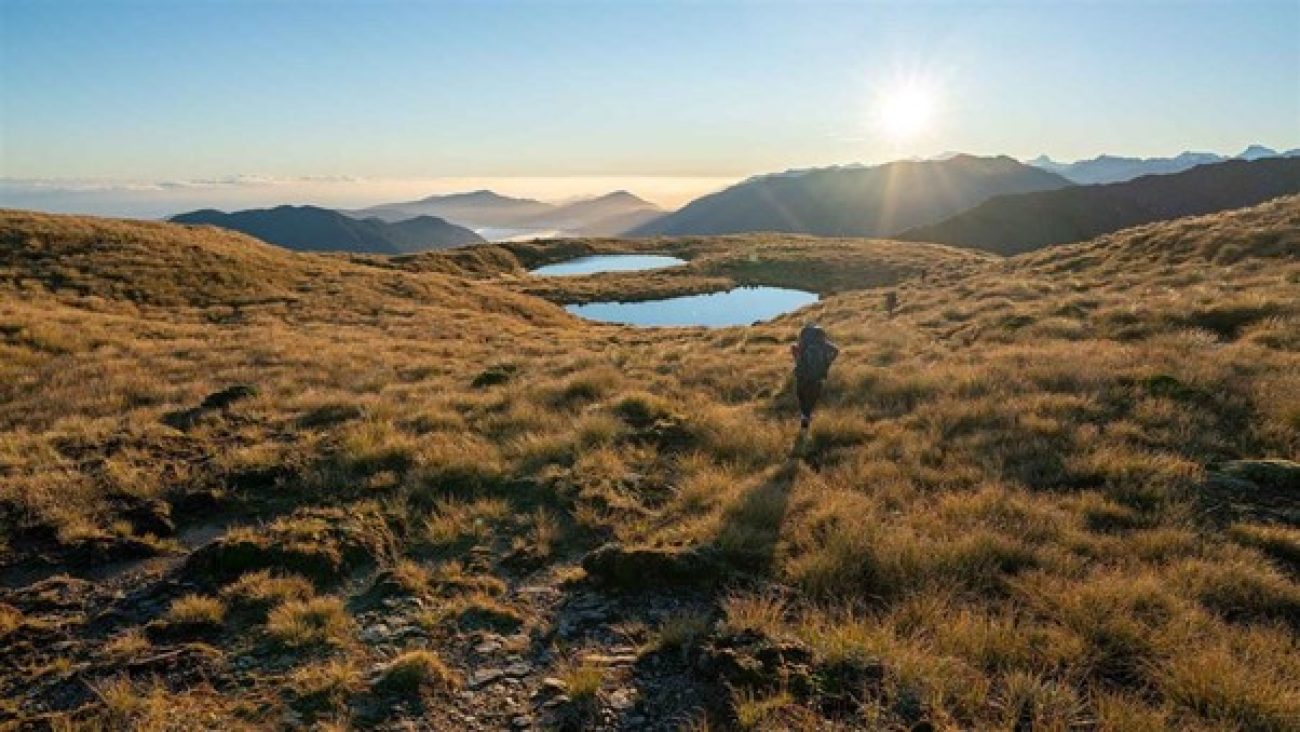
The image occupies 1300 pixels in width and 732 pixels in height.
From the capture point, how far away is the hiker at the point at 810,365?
10633 millimetres

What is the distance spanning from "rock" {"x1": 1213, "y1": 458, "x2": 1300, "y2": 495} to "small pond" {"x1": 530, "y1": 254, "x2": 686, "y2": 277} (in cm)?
7900

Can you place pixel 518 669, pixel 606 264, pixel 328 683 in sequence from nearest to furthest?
pixel 328 683 → pixel 518 669 → pixel 606 264

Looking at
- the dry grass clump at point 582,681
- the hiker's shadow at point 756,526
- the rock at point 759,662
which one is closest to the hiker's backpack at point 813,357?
the hiker's shadow at point 756,526

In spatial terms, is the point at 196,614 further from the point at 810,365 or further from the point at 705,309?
the point at 705,309

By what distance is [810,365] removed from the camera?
10.6 meters

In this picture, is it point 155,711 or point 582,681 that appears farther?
point 582,681

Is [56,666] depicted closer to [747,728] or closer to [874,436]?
[747,728]

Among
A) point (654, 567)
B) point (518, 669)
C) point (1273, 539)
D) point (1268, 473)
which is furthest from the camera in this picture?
point (1268, 473)

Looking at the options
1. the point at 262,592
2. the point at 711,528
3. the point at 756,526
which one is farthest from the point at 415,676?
the point at 756,526

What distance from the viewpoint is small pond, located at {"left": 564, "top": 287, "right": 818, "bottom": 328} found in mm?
52250

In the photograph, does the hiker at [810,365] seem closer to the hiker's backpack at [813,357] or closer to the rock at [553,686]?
the hiker's backpack at [813,357]

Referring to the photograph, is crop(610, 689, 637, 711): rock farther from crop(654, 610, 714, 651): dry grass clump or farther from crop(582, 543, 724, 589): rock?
crop(582, 543, 724, 589): rock

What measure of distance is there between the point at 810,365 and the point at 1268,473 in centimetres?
539

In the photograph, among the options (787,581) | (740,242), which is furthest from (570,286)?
(787,581)
